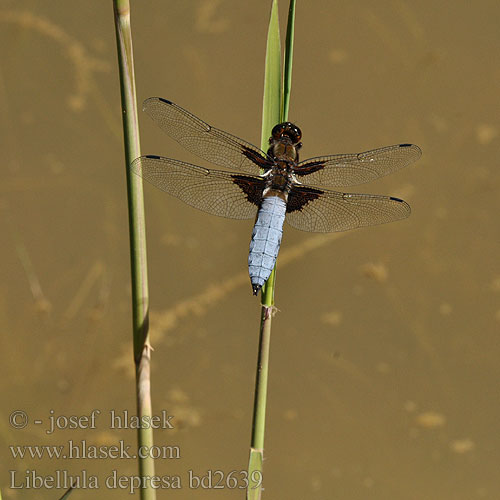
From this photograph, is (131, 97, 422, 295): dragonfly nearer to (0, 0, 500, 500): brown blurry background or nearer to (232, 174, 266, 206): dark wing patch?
(232, 174, 266, 206): dark wing patch

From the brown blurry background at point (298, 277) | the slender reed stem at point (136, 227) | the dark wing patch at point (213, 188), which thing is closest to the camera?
the slender reed stem at point (136, 227)

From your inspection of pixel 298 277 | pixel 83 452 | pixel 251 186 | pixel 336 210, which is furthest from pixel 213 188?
pixel 83 452

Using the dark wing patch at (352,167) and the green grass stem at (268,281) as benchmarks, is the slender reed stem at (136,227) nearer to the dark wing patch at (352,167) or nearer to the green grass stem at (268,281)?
the green grass stem at (268,281)

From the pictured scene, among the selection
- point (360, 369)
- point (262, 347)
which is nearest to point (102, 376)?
point (360, 369)

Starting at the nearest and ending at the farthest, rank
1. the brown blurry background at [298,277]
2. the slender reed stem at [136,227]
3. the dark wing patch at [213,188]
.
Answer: the slender reed stem at [136,227] < the dark wing patch at [213,188] < the brown blurry background at [298,277]

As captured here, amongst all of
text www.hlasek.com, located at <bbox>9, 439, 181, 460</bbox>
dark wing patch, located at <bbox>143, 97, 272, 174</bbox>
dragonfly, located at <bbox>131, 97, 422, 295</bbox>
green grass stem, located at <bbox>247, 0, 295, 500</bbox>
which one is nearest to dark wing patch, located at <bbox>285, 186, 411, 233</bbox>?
dragonfly, located at <bbox>131, 97, 422, 295</bbox>

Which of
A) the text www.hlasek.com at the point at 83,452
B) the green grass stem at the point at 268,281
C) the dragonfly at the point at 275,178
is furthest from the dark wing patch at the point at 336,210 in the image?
the text www.hlasek.com at the point at 83,452

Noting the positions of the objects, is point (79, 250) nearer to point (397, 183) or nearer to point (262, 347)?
point (397, 183)

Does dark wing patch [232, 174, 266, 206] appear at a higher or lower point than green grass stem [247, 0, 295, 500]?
higher
